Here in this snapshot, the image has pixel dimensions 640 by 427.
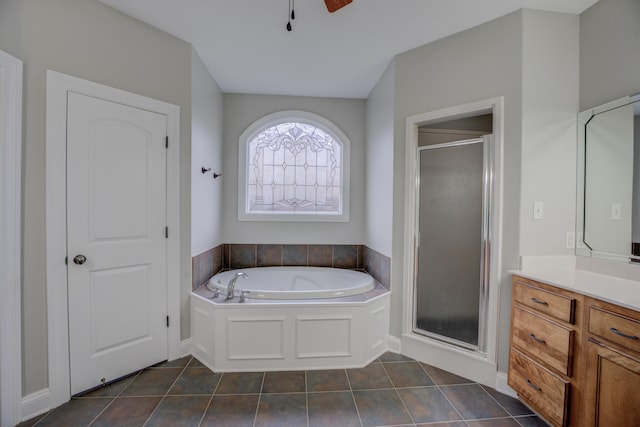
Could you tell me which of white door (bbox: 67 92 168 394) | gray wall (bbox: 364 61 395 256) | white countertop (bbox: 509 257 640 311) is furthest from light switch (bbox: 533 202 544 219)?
white door (bbox: 67 92 168 394)

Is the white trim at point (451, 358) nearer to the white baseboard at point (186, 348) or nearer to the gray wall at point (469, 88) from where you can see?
the gray wall at point (469, 88)

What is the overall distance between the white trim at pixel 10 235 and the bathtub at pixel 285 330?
3.30 ft

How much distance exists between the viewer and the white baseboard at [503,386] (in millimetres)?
1852

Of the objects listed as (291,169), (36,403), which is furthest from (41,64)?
(291,169)

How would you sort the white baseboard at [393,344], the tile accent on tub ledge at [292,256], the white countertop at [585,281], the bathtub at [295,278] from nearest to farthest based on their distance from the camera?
the white countertop at [585,281]
the white baseboard at [393,344]
the bathtub at [295,278]
the tile accent on tub ledge at [292,256]

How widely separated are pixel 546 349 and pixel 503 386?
1.74ft

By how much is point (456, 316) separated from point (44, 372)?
2.79 meters

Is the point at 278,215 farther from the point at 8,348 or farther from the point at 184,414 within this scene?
the point at 8,348

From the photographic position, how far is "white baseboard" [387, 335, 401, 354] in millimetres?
2385

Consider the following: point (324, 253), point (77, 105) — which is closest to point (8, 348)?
point (77, 105)

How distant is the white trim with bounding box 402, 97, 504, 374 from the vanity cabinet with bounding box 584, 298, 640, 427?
605 millimetres

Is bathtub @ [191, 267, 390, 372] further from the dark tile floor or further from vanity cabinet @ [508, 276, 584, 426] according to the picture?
vanity cabinet @ [508, 276, 584, 426]

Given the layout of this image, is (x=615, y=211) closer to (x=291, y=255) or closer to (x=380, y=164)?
(x=380, y=164)

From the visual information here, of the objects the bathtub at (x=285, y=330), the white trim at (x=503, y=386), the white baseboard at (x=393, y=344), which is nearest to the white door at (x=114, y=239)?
the bathtub at (x=285, y=330)
